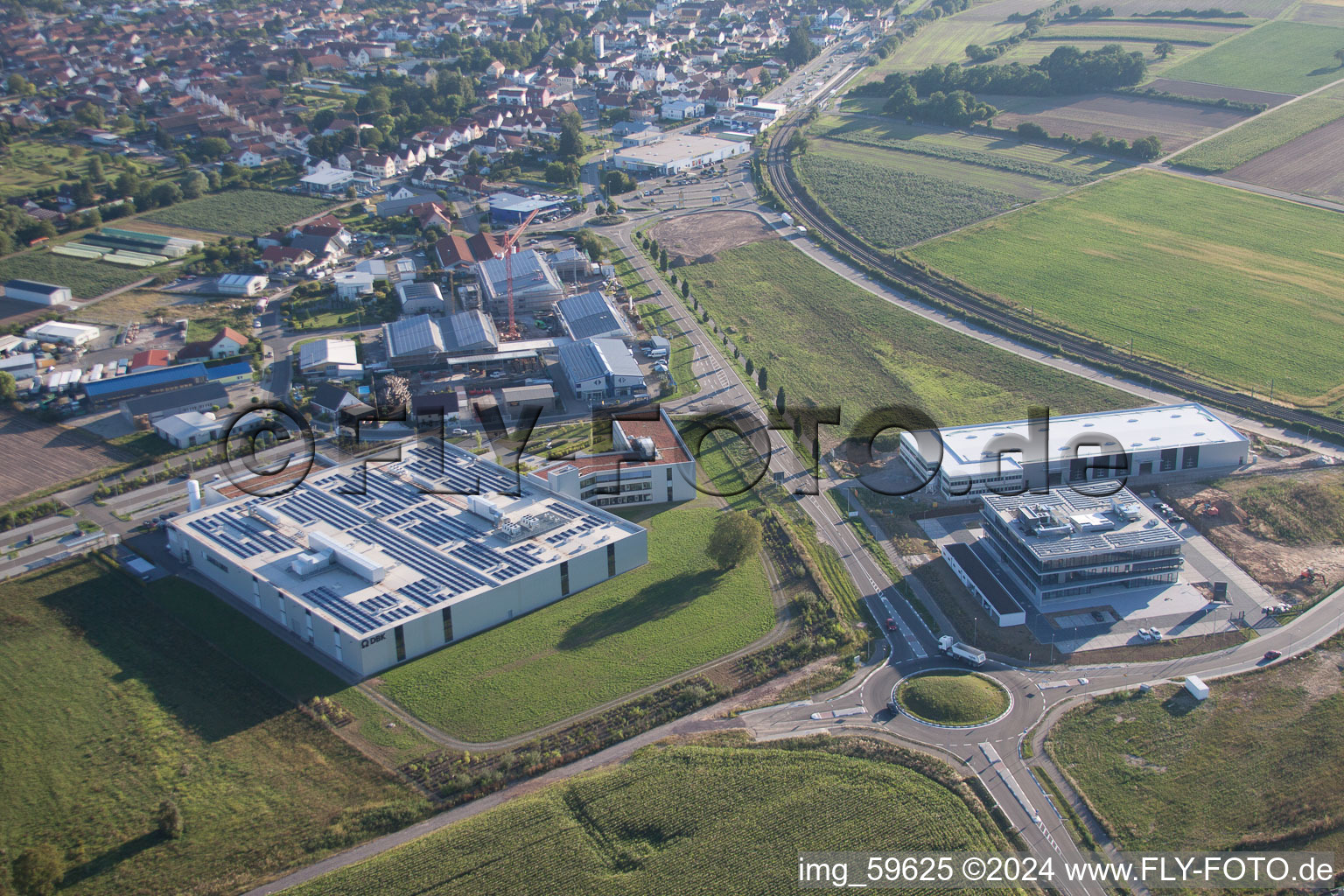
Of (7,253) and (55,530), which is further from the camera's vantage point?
(7,253)

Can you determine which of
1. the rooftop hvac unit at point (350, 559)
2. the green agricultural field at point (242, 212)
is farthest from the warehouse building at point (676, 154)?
the rooftop hvac unit at point (350, 559)

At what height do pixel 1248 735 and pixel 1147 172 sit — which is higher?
pixel 1147 172

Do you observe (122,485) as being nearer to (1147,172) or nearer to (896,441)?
(896,441)

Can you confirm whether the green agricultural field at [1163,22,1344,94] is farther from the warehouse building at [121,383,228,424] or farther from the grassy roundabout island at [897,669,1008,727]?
the warehouse building at [121,383,228,424]

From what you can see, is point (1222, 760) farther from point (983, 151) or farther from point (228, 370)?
point (983, 151)

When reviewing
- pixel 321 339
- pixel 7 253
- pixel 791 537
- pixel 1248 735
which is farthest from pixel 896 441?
pixel 7 253

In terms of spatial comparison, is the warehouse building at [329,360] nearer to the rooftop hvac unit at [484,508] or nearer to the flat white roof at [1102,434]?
the rooftop hvac unit at [484,508]

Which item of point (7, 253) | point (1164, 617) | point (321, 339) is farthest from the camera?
point (7, 253)
